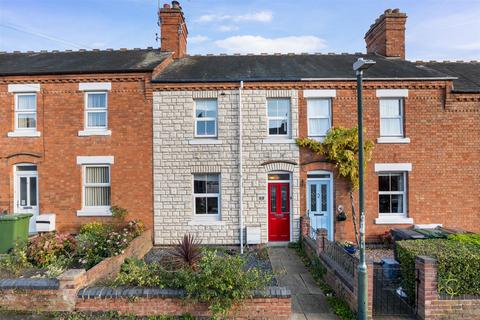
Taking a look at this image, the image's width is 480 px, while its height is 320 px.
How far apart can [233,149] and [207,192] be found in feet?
6.44

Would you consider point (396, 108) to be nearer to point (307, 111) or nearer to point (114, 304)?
point (307, 111)

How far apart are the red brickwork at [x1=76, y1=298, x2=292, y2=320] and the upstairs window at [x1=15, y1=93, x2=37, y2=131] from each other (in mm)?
9124

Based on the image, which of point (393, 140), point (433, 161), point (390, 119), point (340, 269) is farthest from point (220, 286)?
point (433, 161)

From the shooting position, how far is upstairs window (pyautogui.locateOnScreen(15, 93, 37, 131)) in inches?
487

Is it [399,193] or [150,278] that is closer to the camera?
[150,278]

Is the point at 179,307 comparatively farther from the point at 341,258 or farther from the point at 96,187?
the point at 96,187

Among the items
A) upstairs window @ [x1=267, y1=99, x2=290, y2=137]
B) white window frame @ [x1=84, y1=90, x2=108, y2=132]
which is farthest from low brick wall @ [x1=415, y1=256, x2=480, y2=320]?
white window frame @ [x1=84, y1=90, x2=108, y2=132]

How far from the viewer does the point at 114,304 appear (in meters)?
6.13

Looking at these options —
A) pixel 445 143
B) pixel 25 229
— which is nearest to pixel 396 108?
pixel 445 143

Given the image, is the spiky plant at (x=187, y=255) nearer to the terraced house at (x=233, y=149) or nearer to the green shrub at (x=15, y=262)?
the green shrub at (x=15, y=262)

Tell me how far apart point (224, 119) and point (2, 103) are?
8793mm

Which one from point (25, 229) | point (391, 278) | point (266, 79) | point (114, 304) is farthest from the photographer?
point (266, 79)

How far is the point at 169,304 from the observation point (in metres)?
6.12

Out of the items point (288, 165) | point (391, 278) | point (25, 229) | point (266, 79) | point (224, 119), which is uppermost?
point (266, 79)
